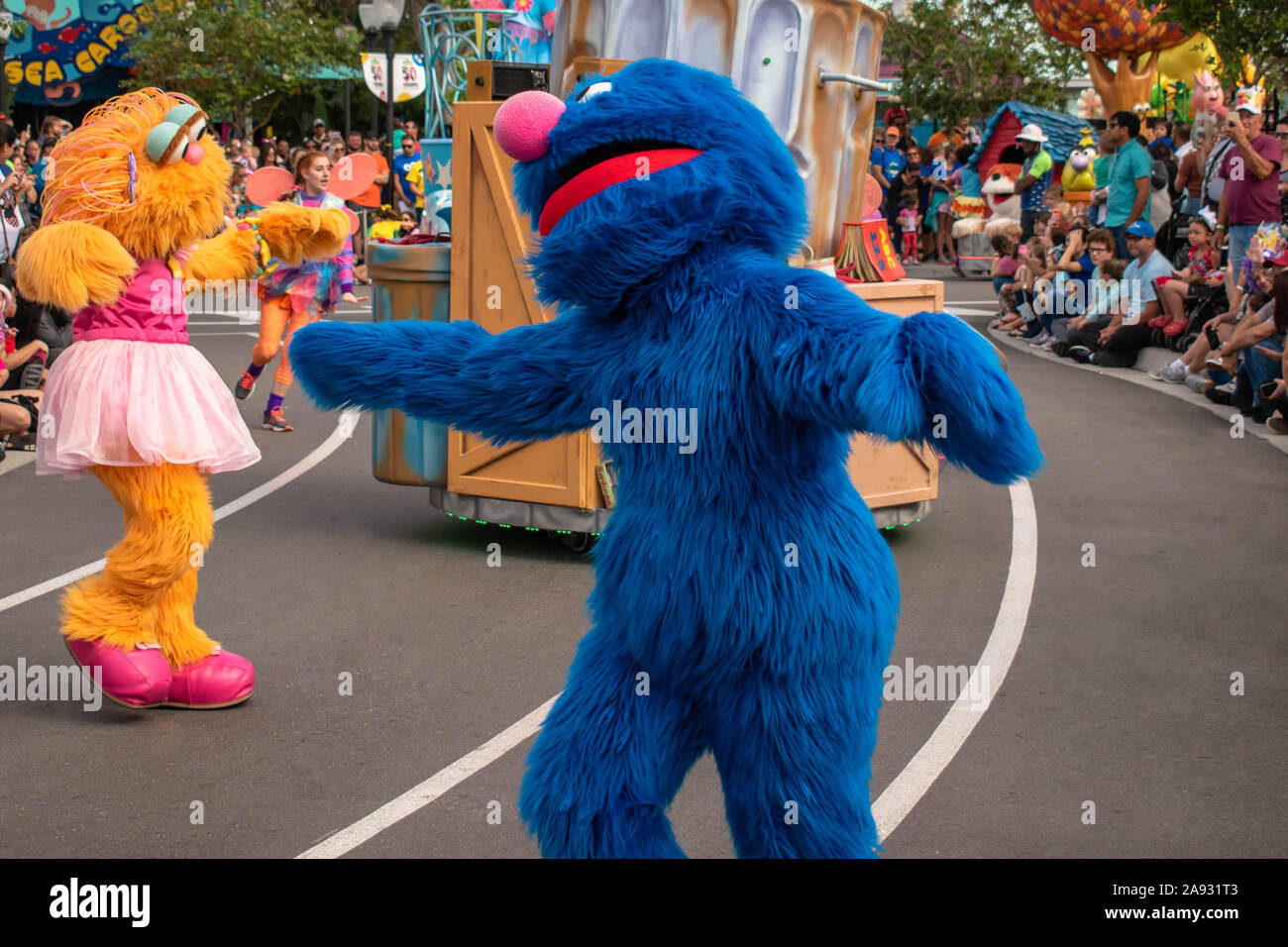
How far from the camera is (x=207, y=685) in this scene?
17.4 feet

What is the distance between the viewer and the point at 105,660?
517 centimetres

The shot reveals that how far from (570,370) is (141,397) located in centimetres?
245

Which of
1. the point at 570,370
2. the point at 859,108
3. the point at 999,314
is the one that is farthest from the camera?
the point at 999,314

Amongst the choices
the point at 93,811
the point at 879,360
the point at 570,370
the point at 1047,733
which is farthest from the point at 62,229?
the point at 1047,733

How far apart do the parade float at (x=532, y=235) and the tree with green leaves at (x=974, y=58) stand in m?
25.8

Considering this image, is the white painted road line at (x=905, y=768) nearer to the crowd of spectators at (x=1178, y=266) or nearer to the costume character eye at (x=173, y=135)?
the costume character eye at (x=173, y=135)

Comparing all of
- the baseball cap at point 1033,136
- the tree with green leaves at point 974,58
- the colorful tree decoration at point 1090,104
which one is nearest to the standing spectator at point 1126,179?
the baseball cap at point 1033,136

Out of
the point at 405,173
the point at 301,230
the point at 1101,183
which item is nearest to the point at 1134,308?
the point at 1101,183

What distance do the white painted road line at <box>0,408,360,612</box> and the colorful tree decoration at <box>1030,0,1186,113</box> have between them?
19.9 m

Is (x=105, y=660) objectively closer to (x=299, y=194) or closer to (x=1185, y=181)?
(x=299, y=194)

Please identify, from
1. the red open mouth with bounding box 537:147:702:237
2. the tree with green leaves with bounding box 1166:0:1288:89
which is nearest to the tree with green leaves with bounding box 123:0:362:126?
the tree with green leaves with bounding box 1166:0:1288:89

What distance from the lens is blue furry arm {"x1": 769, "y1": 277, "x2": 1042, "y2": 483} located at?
8.31ft

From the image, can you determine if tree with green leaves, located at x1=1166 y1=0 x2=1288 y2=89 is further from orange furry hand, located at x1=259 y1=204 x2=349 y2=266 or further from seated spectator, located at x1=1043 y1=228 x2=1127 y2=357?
orange furry hand, located at x1=259 y1=204 x2=349 y2=266

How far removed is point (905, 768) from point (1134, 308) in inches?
446
